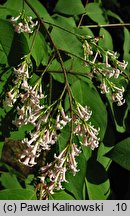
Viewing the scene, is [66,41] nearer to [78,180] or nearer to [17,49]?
[17,49]

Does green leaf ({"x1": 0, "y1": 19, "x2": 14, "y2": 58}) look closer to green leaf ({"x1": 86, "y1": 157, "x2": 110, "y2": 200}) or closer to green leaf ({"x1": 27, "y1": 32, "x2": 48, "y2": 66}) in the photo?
green leaf ({"x1": 27, "y1": 32, "x2": 48, "y2": 66})

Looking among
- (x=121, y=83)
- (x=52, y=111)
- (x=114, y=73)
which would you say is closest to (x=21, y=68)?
(x=52, y=111)

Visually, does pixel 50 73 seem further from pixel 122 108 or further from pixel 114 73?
pixel 122 108

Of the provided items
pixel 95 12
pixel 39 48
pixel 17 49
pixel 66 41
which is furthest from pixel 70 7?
pixel 17 49

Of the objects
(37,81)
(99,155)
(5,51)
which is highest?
(5,51)

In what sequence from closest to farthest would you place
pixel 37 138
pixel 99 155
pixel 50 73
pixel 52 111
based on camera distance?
pixel 37 138 < pixel 52 111 < pixel 50 73 < pixel 99 155

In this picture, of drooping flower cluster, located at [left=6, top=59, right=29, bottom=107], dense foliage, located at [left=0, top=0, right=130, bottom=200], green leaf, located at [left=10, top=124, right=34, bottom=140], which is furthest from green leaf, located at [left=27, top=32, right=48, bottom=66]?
green leaf, located at [left=10, top=124, right=34, bottom=140]
